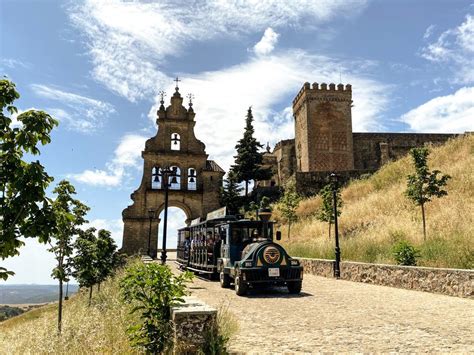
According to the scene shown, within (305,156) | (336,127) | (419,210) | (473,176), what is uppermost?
(336,127)

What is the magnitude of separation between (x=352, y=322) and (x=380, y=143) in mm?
45886

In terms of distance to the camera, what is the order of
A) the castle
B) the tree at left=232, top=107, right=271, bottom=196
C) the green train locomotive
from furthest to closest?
the castle → the tree at left=232, top=107, right=271, bottom=196 → the green train locomotive

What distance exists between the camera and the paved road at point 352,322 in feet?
18.6

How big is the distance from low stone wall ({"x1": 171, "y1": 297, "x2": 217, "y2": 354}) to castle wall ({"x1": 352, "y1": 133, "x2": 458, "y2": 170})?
154ft

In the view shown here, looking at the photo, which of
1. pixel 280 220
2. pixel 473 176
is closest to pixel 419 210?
pixel 473 176

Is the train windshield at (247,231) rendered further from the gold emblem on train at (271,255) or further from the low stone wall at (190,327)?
the low stone wall at (190,327)

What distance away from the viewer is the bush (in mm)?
12961

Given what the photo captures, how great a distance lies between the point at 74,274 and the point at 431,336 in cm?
1446

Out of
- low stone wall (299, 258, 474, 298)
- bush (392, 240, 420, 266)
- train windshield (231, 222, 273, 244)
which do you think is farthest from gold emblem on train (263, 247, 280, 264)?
bush (392, 240, 420, 266)

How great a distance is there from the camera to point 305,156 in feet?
162

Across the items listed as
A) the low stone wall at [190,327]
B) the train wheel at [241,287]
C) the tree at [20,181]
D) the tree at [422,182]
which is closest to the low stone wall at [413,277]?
the tree at [422,182]

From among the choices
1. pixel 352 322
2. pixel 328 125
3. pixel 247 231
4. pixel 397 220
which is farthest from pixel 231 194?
pixel 352 322

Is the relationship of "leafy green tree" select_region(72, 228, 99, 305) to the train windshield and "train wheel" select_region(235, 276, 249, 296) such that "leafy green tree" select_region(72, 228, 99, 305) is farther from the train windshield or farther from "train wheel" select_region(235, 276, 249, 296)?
"train wheel" select_region(235, 276, 249, 296)

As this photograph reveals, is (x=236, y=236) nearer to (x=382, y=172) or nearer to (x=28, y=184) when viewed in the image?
(x=28, y=184)
